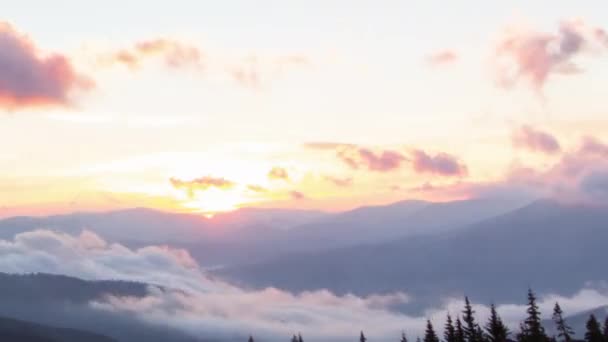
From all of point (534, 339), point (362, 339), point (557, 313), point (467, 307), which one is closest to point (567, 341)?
point (557, 313)

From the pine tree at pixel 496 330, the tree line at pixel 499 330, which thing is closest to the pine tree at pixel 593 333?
the tree line at pixel 499 330

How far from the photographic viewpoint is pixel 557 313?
88812 millimetres

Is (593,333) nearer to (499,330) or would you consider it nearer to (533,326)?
(533,326)

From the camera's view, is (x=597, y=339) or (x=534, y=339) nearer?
(x=534, y=339)

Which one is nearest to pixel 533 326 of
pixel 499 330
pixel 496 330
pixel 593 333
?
pixel 499 330

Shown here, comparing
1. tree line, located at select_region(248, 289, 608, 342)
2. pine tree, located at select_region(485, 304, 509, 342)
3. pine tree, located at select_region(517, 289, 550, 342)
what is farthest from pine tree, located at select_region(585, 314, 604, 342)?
pine tree, located at select_region(485, 304, 509, 342)

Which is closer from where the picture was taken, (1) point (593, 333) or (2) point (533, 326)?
(2) point (533, 326)

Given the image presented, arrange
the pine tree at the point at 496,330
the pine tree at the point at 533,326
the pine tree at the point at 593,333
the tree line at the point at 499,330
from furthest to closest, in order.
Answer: the pine tree at the point at 593,333
the pine tree at the point at 533,326
the tree line at the point at 499,330
the pine tree at the point at 496,330

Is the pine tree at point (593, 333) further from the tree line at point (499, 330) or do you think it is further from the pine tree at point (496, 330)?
the pine tree at point (496, 330)

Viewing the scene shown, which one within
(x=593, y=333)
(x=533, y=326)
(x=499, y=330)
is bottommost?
(x=593, y=333)

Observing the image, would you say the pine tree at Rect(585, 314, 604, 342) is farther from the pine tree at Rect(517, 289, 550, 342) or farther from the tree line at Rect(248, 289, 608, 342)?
the pine tree at Rect(517, 289, 550, 342)

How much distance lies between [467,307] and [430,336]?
11.1 m

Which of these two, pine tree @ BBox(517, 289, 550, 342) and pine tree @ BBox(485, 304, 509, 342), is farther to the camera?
pine tree @ BBox(517, 289, 550, 342)

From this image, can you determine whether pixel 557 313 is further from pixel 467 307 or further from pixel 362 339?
pixel 362 339
